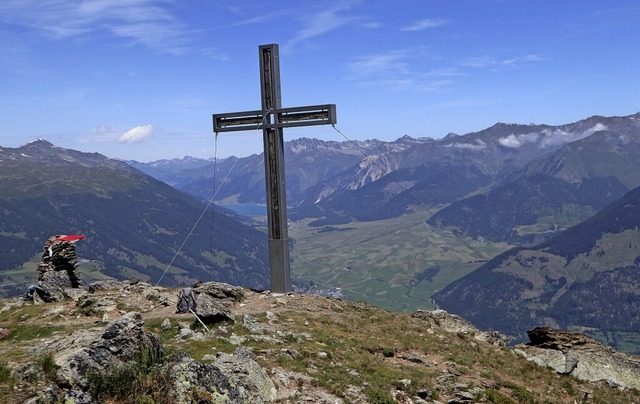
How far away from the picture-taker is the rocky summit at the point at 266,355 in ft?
52.9

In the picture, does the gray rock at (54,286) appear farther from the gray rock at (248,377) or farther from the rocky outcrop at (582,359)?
the rocky outcrop at (582,359)

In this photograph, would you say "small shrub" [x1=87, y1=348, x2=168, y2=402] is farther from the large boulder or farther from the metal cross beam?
the metal cross beam

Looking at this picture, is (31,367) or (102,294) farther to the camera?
(102,294)

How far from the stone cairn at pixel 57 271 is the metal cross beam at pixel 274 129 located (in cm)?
1490

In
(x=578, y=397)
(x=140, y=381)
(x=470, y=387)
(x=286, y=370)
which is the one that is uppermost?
(x=140, y=381)

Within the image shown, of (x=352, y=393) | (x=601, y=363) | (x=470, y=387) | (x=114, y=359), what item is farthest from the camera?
(x=601, y=363)

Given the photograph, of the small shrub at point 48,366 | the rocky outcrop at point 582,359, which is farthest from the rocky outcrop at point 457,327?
the small shrub at point 48,366

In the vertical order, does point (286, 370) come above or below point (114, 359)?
below

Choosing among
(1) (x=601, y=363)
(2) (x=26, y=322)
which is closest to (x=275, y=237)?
(2) (x=26, y=322)

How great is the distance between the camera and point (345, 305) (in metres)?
38.8

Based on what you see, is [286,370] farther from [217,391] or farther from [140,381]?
[140,381]

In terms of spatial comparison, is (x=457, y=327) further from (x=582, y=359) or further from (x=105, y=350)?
(x=105, y=350)

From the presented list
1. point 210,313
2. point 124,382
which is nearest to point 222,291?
point 210,313

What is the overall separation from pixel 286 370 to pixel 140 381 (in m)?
6.99
